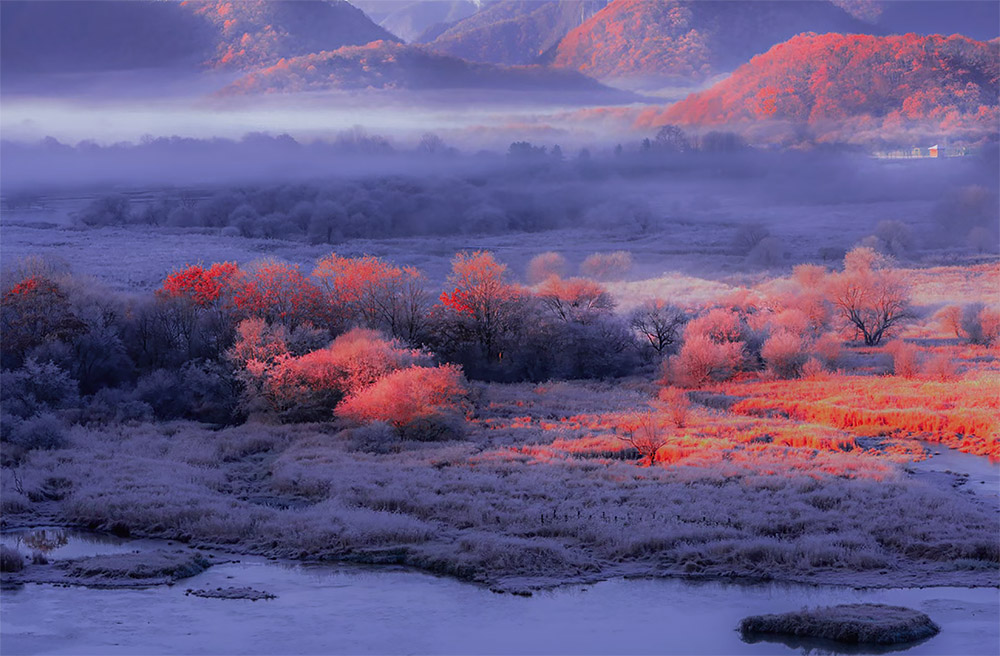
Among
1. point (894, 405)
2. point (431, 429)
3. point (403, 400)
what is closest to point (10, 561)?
point (403, 400)

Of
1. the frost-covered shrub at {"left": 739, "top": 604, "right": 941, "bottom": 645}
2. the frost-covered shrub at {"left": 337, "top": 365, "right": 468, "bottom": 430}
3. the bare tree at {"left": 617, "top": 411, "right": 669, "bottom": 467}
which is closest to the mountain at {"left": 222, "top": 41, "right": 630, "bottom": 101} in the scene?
the frost-covered shrub at {"left": 337, "top": 365, "right": 468, "bottom": 430}

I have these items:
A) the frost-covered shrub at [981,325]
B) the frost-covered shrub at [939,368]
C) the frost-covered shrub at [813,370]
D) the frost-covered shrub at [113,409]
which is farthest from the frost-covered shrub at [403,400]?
the frost-covered shrub at [981,325]

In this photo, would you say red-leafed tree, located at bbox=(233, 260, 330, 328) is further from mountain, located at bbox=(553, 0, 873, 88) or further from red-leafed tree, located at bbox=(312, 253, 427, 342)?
mountain, located at bbox=(553, 0, 873, 88)

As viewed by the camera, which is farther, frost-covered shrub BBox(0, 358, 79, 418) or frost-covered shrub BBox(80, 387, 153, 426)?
frost-covered shrub BBox(80, 387, 153, 426)

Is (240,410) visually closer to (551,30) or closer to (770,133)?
(770,133)

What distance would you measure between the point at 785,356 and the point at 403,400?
65.2 feet

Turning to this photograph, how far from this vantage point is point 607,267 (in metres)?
88.7

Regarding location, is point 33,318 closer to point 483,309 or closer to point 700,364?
point 483,309

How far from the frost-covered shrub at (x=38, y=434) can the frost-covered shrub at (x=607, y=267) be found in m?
56.3

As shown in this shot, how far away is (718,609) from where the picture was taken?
21047 mm

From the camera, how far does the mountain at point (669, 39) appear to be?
510 ft

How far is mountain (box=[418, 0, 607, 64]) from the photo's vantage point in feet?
549

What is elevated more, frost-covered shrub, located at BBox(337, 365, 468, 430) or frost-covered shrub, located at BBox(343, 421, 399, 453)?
frost-covered shrub, located at BBox(337, 365, 468, 430)

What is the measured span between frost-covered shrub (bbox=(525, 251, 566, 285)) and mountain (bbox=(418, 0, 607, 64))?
8663 cm
